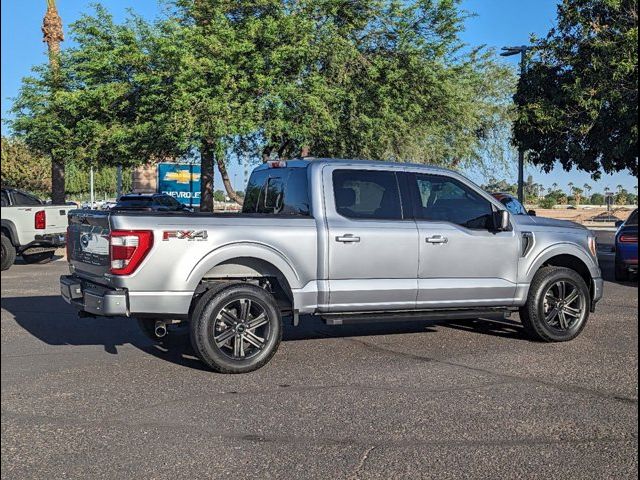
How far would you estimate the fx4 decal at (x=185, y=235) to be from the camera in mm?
5676

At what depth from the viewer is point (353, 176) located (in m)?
6.66

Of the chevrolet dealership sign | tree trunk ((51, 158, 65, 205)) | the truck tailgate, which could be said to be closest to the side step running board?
the truck tailgate

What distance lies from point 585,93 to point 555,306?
1053 centimetres

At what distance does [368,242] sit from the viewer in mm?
6387

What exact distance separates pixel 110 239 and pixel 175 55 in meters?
14.0

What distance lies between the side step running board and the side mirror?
0.84m

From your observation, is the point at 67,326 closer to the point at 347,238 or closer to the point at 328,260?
the point at 328,260

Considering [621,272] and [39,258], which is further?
[39,258]

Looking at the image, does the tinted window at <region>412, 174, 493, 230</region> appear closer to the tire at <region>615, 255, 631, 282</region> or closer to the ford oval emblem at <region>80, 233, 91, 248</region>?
the ford oval emblem at <region>80, 233, 91, 248</region>

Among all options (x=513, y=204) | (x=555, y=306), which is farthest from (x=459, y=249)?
(x=513, y=204)

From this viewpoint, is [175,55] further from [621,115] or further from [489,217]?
[489,217]

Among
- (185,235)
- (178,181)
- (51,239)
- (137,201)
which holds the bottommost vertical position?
(51,239)

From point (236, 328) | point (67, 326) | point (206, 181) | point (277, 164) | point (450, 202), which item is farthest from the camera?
point (206, 181)

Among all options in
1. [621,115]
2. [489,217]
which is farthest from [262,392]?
[621,115]
